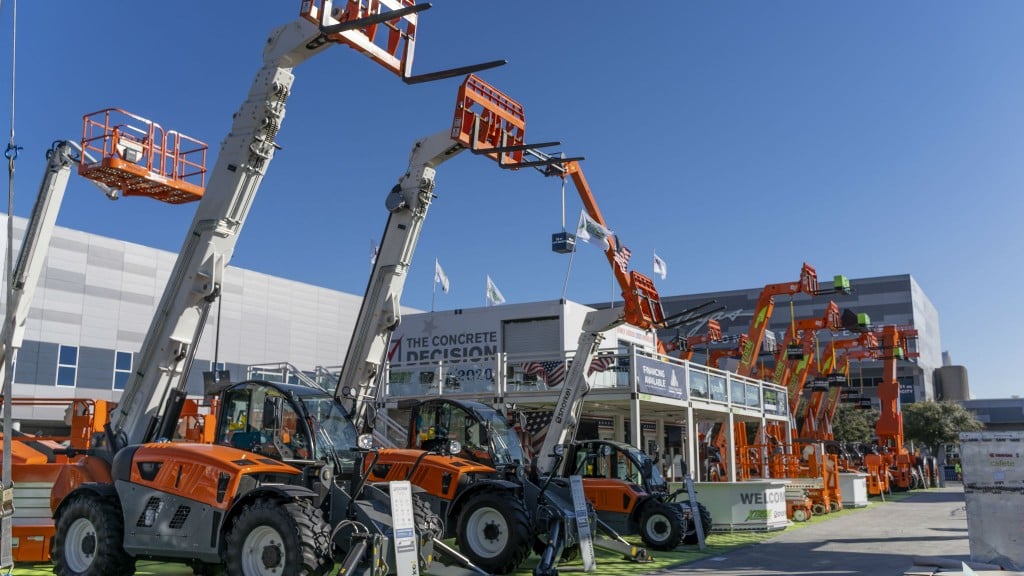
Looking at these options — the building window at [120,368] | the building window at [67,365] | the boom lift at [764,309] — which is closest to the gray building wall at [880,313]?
the boom lift at [764,309]

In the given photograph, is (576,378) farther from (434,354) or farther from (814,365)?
(814,365)

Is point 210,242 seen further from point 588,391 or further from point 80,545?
point 588,391

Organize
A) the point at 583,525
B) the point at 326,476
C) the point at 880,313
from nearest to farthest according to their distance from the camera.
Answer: the point at 326,476, the point at 583,525, the point at 880,313

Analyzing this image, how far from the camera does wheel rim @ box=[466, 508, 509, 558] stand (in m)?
11.2

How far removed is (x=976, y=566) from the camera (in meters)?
10.9

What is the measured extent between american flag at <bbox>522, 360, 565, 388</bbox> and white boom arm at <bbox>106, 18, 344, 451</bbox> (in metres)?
11.1

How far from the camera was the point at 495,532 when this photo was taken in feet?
37.0

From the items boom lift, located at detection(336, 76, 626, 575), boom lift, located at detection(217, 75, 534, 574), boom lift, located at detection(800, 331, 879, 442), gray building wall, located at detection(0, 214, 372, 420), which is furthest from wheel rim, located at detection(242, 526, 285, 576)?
boom lift, located at detection(800, 331, 879, 442)

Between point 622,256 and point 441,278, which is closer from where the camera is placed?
point 622,256

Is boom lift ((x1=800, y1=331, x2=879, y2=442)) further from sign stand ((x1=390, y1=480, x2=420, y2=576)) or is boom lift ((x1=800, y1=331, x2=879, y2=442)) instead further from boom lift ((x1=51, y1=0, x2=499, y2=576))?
sign stand ((x1=390, y1=480, x2=420, y2=576))

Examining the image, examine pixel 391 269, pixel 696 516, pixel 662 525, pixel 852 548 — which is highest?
pixel 391 269

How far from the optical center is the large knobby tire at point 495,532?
1092cm

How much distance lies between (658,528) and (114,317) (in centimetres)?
2512

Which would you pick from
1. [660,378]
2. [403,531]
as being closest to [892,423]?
[660,378]
